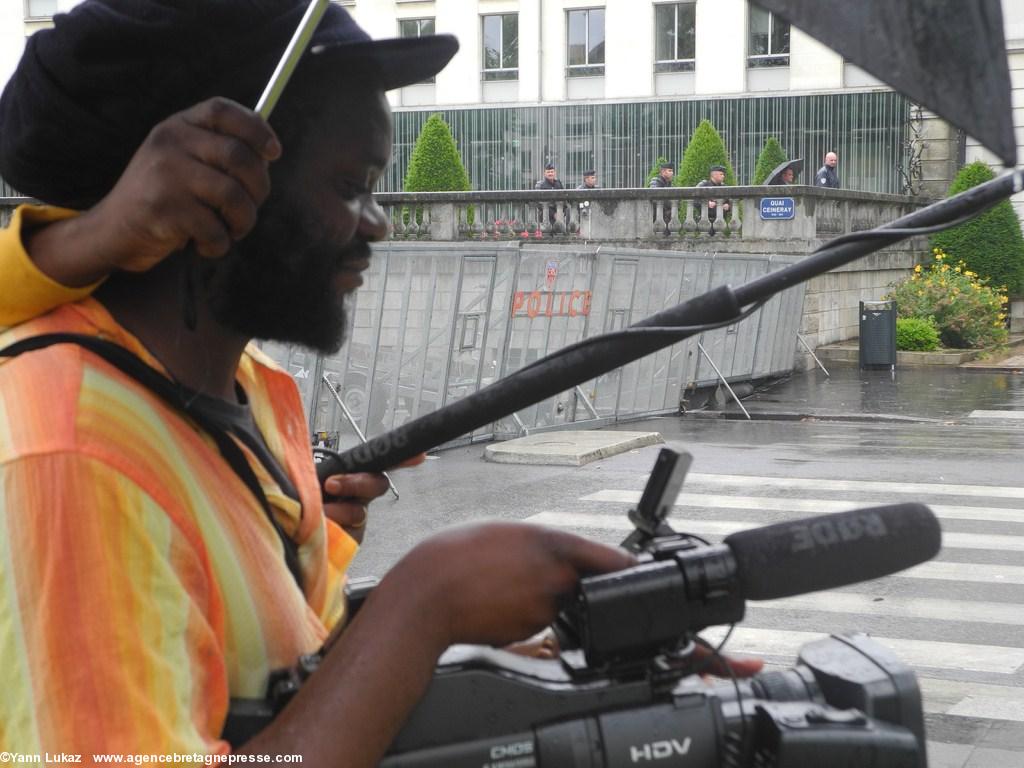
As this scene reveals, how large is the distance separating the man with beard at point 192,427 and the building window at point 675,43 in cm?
3329

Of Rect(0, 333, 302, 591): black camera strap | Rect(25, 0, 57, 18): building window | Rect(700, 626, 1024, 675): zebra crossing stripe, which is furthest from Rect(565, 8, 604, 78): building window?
Rect(0, 333, 302, 591): black camera strap

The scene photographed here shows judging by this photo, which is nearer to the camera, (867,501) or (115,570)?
(115,570)

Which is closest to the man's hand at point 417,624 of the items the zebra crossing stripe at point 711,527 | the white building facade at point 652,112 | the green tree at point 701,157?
the zebra crossing stripe at point 711,527

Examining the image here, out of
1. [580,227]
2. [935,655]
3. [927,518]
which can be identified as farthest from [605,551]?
[580,227]

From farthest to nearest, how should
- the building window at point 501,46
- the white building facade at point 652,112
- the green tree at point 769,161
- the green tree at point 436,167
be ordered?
the white building facade at point 652,112
the green tree at point 769,161
the green tree at point 436,167
the building window at point 501,46

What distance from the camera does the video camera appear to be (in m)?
1.39

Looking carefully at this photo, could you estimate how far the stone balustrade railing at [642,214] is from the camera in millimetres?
22781

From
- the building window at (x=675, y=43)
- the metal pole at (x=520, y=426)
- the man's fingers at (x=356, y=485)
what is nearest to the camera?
the man's fingers at (x=356, y=485)

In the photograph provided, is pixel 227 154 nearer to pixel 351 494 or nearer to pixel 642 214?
pixel 351 494

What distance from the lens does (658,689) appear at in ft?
4.74

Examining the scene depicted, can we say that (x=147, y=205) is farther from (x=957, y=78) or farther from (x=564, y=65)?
(x=564, y=65)

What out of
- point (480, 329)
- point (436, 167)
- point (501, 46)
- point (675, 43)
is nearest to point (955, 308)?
point (436, 167)

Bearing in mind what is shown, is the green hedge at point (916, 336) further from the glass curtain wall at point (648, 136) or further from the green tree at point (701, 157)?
the glass curtain wall at point (648, 136)

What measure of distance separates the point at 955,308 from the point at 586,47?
42.6 ft
